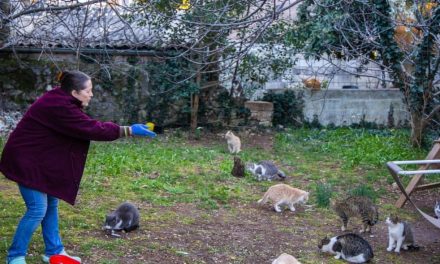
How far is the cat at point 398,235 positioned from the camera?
6145 millimetres

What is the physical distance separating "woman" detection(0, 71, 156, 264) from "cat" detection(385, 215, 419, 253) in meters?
2.93

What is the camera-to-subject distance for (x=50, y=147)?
471 centimetres

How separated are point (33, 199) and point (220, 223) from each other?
2749mm

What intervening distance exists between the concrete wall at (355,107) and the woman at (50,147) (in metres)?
10.3

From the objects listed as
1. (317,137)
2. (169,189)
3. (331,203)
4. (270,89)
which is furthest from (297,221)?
(270,89)

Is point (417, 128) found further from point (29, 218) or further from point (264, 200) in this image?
point (29, 218)

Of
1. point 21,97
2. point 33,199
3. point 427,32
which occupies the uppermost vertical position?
point 427,32

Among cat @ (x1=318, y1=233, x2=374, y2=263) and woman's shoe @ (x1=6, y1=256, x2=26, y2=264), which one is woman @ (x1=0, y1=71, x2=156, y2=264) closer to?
woman's shoe @ (x1=6, y1=256, x2=26, y2=264)

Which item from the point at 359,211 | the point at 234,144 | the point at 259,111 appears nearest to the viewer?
the point at 359,211

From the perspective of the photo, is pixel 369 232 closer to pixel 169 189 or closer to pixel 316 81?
pixel 169 189

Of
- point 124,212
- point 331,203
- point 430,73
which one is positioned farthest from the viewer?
point 430,73

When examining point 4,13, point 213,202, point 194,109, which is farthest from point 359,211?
point 194,109

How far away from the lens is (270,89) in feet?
47.9

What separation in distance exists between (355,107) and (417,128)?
335cm
